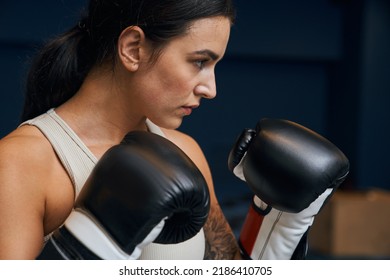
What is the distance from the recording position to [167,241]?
1.13m

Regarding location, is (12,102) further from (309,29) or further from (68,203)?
(68,203)

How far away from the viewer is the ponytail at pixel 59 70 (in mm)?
1461

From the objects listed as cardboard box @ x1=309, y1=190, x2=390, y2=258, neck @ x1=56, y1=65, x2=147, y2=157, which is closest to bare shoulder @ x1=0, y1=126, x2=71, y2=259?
neck @ x1=56, y1=65, x2=147, y2=157

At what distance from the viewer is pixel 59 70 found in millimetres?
1458

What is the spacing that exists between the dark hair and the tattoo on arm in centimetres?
44


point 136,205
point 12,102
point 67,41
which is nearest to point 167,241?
point 136,205

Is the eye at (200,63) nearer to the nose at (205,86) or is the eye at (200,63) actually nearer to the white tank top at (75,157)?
the nose at (205,86)

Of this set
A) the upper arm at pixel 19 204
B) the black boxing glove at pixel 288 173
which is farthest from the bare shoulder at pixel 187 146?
the upper arm at pixel 19 204

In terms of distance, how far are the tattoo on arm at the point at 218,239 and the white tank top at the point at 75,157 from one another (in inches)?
4.9

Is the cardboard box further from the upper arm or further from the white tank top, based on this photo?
the upper arm

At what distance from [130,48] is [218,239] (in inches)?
20.1

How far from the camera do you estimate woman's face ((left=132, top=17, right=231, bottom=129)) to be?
128 centimetres

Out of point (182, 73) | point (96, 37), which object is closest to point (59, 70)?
point (96, 37)
